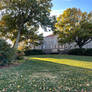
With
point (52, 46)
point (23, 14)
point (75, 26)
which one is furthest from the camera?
point (52, 46)

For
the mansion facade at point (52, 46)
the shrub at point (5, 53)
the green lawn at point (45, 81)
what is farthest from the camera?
the mansion facade at point (52, 46)

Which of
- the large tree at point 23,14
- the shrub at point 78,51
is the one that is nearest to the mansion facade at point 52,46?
the shrub at point 78,51

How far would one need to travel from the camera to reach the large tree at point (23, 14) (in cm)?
1127

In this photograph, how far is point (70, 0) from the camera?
1028 cm

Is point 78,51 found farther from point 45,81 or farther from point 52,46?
point 45,81

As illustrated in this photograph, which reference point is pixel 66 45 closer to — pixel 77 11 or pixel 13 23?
pixel 77 11

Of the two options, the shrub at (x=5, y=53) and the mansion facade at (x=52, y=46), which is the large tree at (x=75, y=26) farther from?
the shrub at (x=5, y=53)

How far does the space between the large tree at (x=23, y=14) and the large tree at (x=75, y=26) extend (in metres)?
2.71

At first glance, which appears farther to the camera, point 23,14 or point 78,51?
point 78,51

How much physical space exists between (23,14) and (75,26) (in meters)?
7.41

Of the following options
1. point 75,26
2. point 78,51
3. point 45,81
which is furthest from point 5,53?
point 75,26

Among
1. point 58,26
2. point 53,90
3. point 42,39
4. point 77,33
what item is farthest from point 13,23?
point 53,90

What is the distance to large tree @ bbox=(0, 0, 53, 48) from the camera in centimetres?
1127

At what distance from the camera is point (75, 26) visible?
44.1 ft
